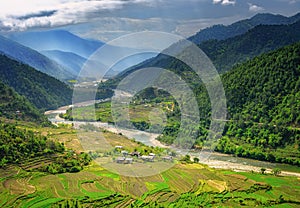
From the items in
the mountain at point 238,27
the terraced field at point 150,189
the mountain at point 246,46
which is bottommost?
the terraced field at point 150,189

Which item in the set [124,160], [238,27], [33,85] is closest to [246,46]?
[33,85]

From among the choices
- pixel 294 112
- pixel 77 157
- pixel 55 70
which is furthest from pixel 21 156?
pixel 55 70

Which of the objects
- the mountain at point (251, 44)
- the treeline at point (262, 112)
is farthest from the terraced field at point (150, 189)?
the mountain at point (251, 44)

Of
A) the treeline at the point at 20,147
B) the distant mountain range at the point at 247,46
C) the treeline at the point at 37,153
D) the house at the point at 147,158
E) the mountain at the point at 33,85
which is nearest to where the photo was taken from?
the treeline at the point at 37,153

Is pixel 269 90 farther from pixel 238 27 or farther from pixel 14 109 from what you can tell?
pixel 238 27

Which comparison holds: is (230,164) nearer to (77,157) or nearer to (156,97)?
(77,157)

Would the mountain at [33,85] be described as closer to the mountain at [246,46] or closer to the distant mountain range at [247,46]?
the mountain at [246,46]
